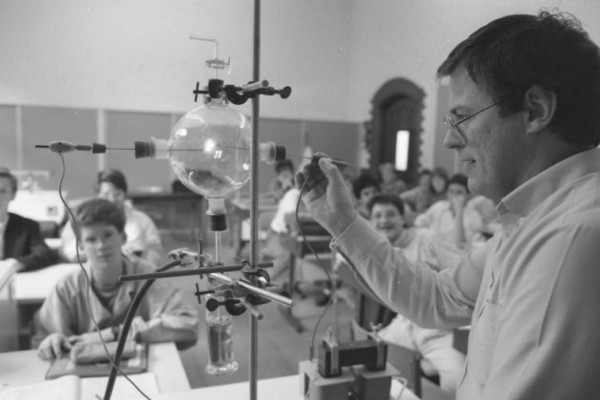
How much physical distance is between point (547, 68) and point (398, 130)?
4.79m

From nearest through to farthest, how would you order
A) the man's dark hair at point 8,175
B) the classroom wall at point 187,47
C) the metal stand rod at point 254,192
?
the metal stand rod at point 254,192 < the classroom wall at point 187,47 < the man's dark hair at point 8,175

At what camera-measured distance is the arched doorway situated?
15.9 feet

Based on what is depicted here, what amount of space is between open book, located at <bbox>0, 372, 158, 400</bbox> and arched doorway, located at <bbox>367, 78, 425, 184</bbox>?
3.85 meters

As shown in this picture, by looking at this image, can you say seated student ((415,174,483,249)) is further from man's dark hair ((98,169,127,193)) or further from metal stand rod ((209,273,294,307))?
metal stand rod ((209,273,294,307))

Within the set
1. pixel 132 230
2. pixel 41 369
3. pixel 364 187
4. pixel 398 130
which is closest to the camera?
pixel 41 369

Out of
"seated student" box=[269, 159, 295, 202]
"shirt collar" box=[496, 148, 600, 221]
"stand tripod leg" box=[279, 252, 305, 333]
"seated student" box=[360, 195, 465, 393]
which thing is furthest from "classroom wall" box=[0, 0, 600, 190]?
"seated student" box=[269, 159, 295, 202]

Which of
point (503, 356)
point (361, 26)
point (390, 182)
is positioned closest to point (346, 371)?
point (503, 356)

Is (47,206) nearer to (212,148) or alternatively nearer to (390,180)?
(212,148)

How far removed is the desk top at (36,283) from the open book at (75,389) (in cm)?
76

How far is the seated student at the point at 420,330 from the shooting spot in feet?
5.80

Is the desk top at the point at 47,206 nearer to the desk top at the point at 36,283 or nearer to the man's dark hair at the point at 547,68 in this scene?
the desk top at the point at 36,283

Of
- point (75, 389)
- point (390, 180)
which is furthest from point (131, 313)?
point (390, 180)

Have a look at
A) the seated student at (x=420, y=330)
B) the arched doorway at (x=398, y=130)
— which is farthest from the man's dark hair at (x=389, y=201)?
the arched doorway at (x=398, y=130)

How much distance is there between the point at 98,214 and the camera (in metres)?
1.53
